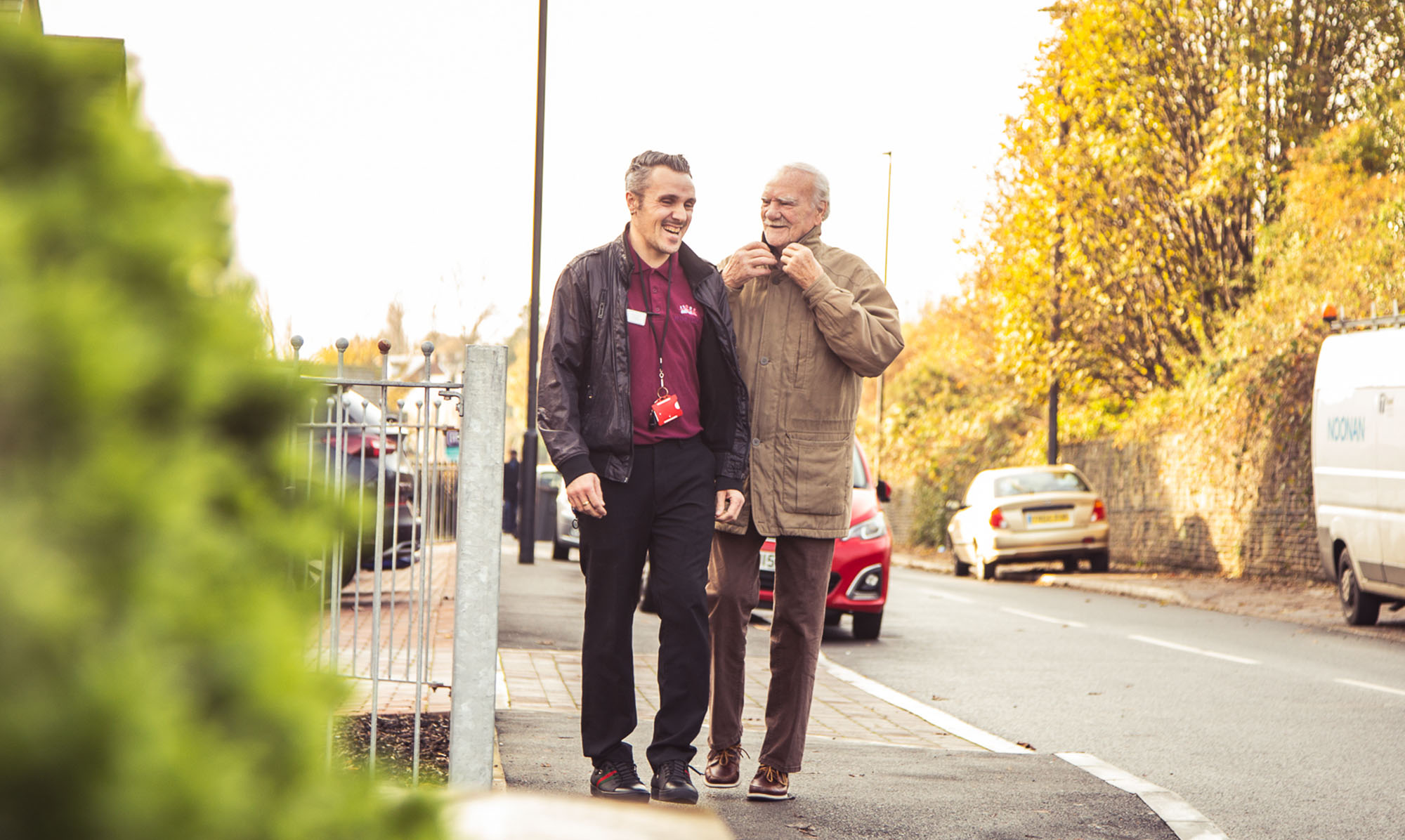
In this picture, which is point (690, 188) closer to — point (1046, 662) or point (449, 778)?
point (449, 778)

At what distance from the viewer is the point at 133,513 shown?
675 millimetres

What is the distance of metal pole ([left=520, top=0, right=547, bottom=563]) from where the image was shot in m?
19.2

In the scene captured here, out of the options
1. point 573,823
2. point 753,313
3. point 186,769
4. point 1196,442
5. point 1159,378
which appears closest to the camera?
point 186,769

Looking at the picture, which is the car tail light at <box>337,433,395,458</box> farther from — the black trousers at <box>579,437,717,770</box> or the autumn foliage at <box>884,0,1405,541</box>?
the autumn foliage at <box>884,0,1405,541</box>

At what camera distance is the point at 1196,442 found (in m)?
22.9

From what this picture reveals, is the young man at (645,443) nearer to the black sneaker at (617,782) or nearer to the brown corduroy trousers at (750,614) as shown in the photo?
the black sneaker at (617,782)

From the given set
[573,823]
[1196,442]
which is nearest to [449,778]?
[573,823]

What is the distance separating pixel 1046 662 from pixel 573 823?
9.73m

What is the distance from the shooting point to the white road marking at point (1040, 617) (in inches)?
551

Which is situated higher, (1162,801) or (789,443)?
(789,443)

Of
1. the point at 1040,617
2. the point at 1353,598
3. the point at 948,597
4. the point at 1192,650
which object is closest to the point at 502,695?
the point at 1192,650

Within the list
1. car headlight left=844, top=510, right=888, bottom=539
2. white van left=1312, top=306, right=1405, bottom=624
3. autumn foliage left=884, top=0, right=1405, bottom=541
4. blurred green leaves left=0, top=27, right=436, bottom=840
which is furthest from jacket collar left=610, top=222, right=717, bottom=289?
autumn foliage left=884, top=0, right=1405, bottom=541

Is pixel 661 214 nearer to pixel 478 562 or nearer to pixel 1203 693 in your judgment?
pixel 478 562

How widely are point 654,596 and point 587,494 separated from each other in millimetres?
404
